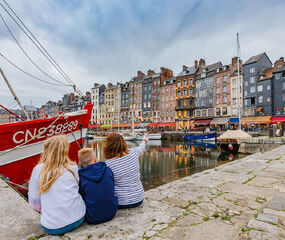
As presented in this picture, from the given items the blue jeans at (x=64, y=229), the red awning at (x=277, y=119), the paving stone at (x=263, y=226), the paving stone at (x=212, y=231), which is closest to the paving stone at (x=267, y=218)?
the paving stone at (x=263, y=226)

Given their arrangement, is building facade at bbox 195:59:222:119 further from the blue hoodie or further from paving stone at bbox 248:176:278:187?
the blue hoodie

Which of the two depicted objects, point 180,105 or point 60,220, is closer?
point 60,220

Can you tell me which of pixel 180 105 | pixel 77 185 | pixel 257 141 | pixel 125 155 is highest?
pixel 180 105

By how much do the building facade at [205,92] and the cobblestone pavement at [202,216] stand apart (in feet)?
128

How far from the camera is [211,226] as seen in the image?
96.3 inches

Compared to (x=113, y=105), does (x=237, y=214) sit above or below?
below

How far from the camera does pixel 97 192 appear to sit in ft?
7.80

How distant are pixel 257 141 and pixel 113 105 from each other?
165 feet

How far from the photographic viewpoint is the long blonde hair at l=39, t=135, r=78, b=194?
2131 mm

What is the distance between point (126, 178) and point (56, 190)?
→ 3.21 feet

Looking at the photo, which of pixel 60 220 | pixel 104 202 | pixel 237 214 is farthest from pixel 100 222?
pixel 237 214

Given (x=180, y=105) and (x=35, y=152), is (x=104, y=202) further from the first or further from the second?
(x=180, y=105)

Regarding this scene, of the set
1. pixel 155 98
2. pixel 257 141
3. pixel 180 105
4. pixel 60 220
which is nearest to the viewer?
pixel 60 220

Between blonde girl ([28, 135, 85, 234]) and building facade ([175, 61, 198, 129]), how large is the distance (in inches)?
1696
